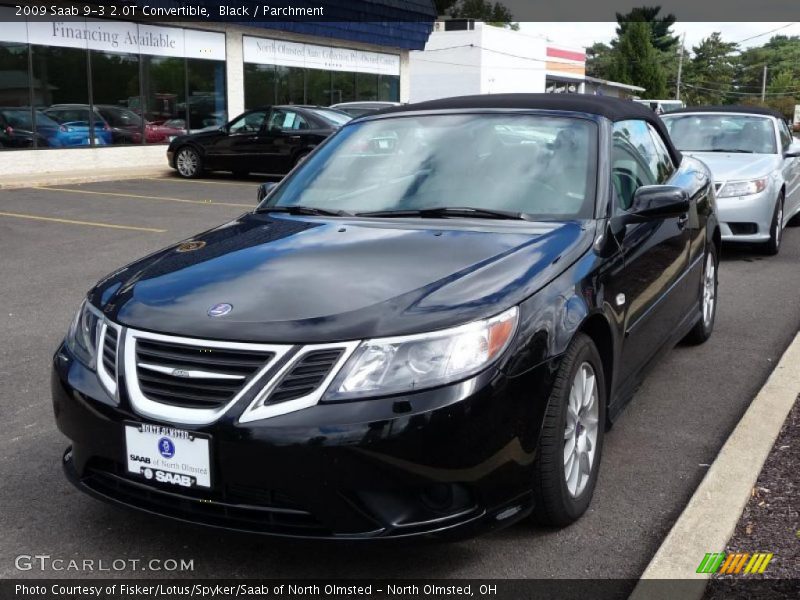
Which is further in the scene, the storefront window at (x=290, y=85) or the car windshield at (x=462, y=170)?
the storefront window at (x=290, y=85)

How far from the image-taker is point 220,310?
3.04m

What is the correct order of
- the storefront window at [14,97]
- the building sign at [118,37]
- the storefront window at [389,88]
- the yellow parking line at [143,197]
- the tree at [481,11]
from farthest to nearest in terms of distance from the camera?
the tree at [481,11] < the storefront window at [389,88] < the building sign at [118,37] < the storefront window at [14,97] < the yellow parking line at [143,197]

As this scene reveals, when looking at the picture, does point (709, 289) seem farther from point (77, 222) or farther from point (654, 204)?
point (77, 222)

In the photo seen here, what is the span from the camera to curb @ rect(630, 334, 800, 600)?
10.1 feet

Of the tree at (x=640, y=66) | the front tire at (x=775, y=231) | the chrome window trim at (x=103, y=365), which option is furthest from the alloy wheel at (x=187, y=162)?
the tree at (x=640, y=66)

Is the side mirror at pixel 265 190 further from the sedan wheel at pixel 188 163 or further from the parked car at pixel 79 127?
the parked car at pixel 79 127

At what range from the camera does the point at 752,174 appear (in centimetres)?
914

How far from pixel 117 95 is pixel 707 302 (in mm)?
16491

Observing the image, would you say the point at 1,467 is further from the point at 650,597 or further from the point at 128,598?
the point at 650,597

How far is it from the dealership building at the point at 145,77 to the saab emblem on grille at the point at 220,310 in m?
15.9

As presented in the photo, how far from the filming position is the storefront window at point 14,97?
1705cm

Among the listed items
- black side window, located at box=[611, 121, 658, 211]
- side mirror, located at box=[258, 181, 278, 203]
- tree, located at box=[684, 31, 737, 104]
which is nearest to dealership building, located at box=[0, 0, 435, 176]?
side mirror, located at box=[258, 181, 278, 203]

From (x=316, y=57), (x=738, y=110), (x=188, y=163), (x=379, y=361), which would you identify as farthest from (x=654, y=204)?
(x=316, y=57)

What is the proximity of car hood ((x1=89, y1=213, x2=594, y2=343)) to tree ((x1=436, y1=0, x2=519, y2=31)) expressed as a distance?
78.6 meters
